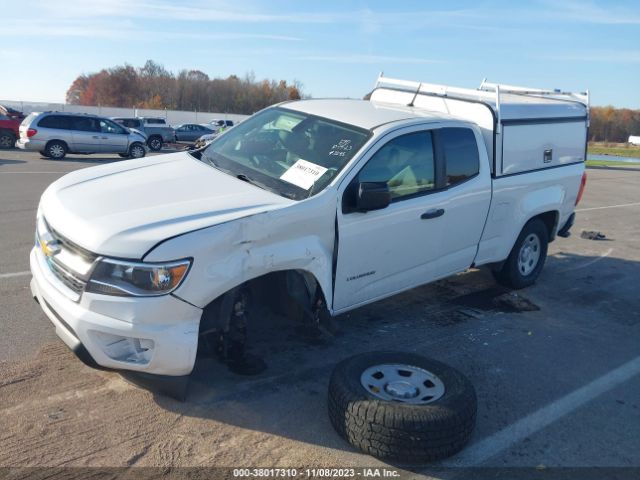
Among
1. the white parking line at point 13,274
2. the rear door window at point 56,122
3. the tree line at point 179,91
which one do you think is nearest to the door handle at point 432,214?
the white parking line at point 13,274

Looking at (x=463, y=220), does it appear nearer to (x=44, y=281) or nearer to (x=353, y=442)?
(x=353, y=442)

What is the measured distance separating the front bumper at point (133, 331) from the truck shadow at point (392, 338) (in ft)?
1.59

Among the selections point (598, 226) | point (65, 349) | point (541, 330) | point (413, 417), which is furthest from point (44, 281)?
point (598, 226)

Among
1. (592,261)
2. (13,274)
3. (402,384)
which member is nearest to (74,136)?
(13,274)

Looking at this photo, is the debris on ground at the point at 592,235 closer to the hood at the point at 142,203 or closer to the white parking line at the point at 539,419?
the white parking line at the point at 539,419

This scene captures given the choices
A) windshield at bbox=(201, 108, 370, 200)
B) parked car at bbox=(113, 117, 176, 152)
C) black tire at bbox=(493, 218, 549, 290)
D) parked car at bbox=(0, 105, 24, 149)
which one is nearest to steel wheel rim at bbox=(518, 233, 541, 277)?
black tire at bbox=(493, 218, 549, 290)

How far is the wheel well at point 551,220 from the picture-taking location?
673cm

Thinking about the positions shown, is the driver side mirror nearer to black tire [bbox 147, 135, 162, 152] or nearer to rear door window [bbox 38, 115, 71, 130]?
rear door window [bbox 38, 115, 71, 130]

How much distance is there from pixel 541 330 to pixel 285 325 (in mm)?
2434

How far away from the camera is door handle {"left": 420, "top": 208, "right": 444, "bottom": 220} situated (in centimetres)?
481

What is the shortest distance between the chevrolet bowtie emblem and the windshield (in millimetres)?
1404

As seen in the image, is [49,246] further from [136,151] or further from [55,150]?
[136,151]

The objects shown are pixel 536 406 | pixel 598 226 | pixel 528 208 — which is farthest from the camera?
pixel 598 226

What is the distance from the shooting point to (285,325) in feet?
16.9
